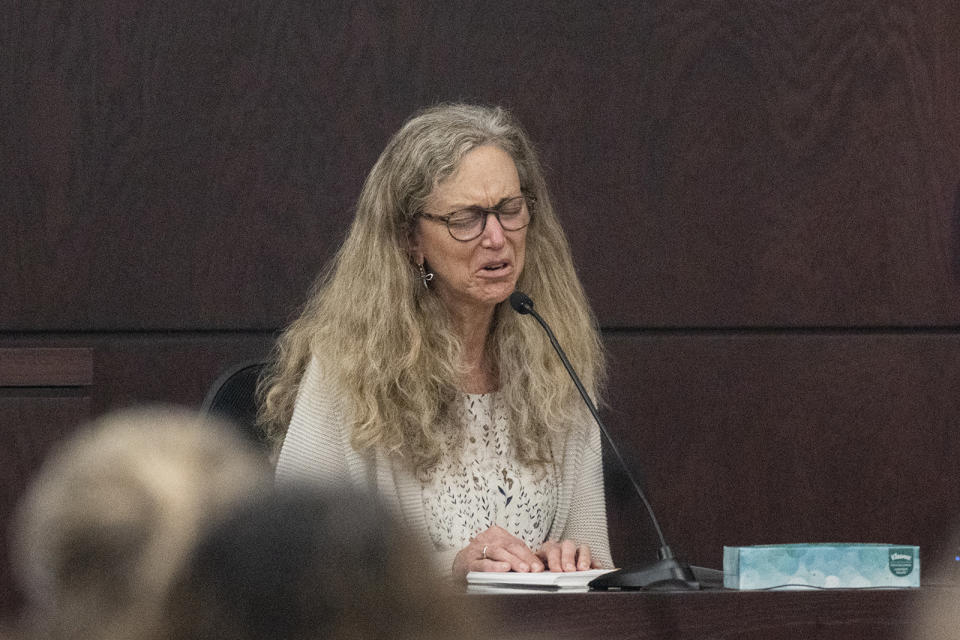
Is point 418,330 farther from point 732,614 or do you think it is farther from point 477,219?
point 732,614

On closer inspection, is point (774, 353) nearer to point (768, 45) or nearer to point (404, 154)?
point (768, 45)

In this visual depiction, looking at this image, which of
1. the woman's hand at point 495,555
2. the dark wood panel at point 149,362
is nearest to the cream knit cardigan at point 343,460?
the woman's hand at point 495,555

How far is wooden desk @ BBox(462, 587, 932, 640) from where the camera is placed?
1246mm

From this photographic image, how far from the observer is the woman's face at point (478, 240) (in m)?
2.12

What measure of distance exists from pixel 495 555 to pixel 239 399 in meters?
0.57

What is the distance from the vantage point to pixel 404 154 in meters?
2.18

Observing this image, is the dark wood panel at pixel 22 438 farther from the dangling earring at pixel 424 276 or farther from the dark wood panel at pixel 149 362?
the dangling earring at pixel 424 276

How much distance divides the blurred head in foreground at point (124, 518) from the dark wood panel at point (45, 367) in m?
2.03

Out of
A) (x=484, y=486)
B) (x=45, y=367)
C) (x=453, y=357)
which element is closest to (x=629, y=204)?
(x=453, y=357)

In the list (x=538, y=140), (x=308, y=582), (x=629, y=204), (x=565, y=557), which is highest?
(x=538, y=140)

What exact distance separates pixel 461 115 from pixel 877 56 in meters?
0.95

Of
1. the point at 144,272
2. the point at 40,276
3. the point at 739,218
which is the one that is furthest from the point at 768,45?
the point at 40,276

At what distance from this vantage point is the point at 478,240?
2.12m

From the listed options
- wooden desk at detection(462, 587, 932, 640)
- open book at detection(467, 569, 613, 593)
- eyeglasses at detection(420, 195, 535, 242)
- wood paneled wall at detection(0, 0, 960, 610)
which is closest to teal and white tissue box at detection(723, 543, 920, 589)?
wooden desk at detection(462, 587, 932, 640)
